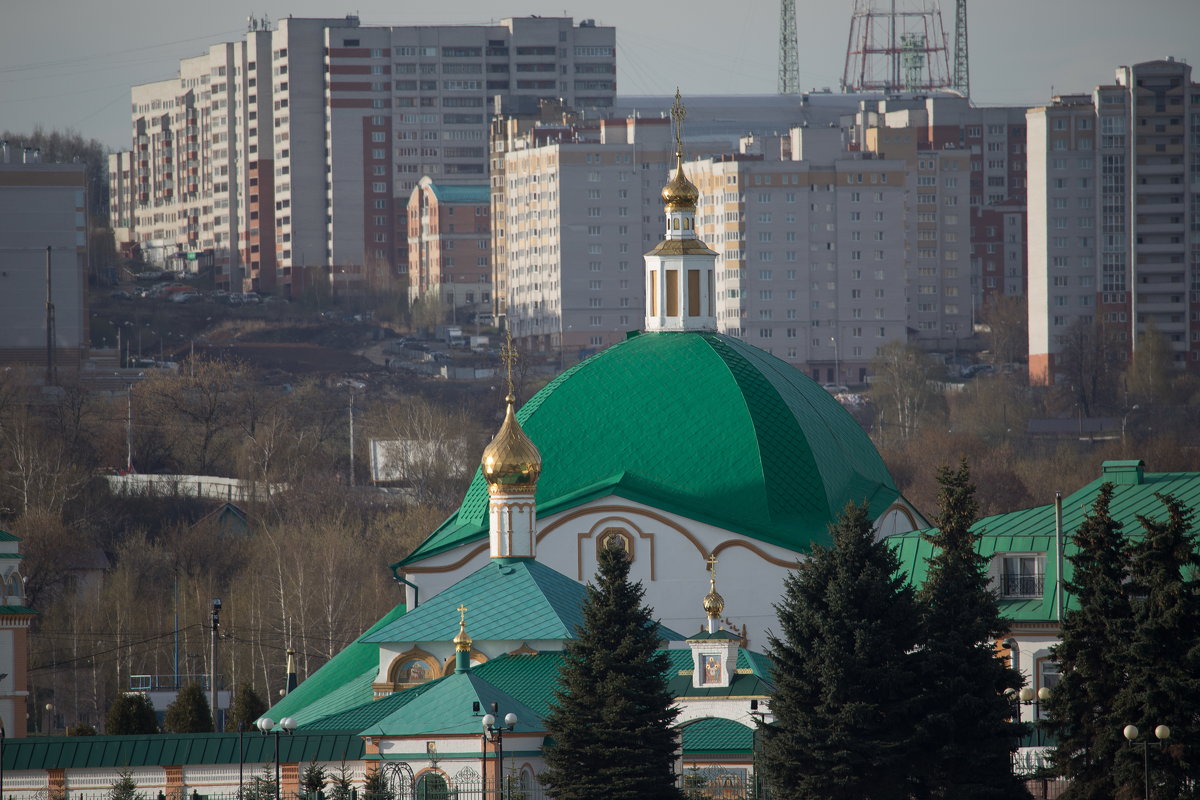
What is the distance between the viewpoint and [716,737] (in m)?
27.6

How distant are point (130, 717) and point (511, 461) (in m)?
5.52

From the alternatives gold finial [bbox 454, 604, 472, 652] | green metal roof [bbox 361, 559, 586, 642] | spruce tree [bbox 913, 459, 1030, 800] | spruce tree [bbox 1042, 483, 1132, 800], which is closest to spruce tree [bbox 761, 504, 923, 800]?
spruce tree [bbox 913, 459, 1030, 800]

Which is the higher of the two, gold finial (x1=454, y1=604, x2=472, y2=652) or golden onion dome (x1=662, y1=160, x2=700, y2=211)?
golden onion dome (x1=662, y1=160, x2=700, y2=211)

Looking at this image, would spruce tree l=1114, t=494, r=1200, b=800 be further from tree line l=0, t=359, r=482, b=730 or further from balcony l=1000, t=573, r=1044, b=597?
tree line l=0, t=359, r=482, b=730

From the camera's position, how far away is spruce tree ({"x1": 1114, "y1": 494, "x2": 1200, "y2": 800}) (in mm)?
24094

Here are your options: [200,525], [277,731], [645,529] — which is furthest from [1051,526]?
[200,525]

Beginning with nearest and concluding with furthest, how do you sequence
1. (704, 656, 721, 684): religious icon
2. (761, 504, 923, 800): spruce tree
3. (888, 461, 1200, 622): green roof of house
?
(761, 504, 923, 800): spruce tree < (704, 656, 721, 684): religious icon < (888, 461, 1200, 622): green roof of house

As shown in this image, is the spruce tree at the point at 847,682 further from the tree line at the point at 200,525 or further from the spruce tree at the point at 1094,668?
the tree line at the point at 200,525

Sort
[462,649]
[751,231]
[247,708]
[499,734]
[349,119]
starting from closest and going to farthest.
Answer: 1. [499,734]
2. [462,649]
3. [247,708]
4. [751,231]
5. [349,119]

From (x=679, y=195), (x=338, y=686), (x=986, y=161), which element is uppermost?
(x=986, y=161)

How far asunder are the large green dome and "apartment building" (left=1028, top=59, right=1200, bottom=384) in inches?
2223

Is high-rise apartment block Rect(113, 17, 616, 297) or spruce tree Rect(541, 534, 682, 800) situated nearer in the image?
spruce tree Rect(541, 534, 682, 800)

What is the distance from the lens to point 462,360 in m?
90.8

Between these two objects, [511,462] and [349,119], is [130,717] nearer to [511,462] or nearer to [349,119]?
[511,462]
